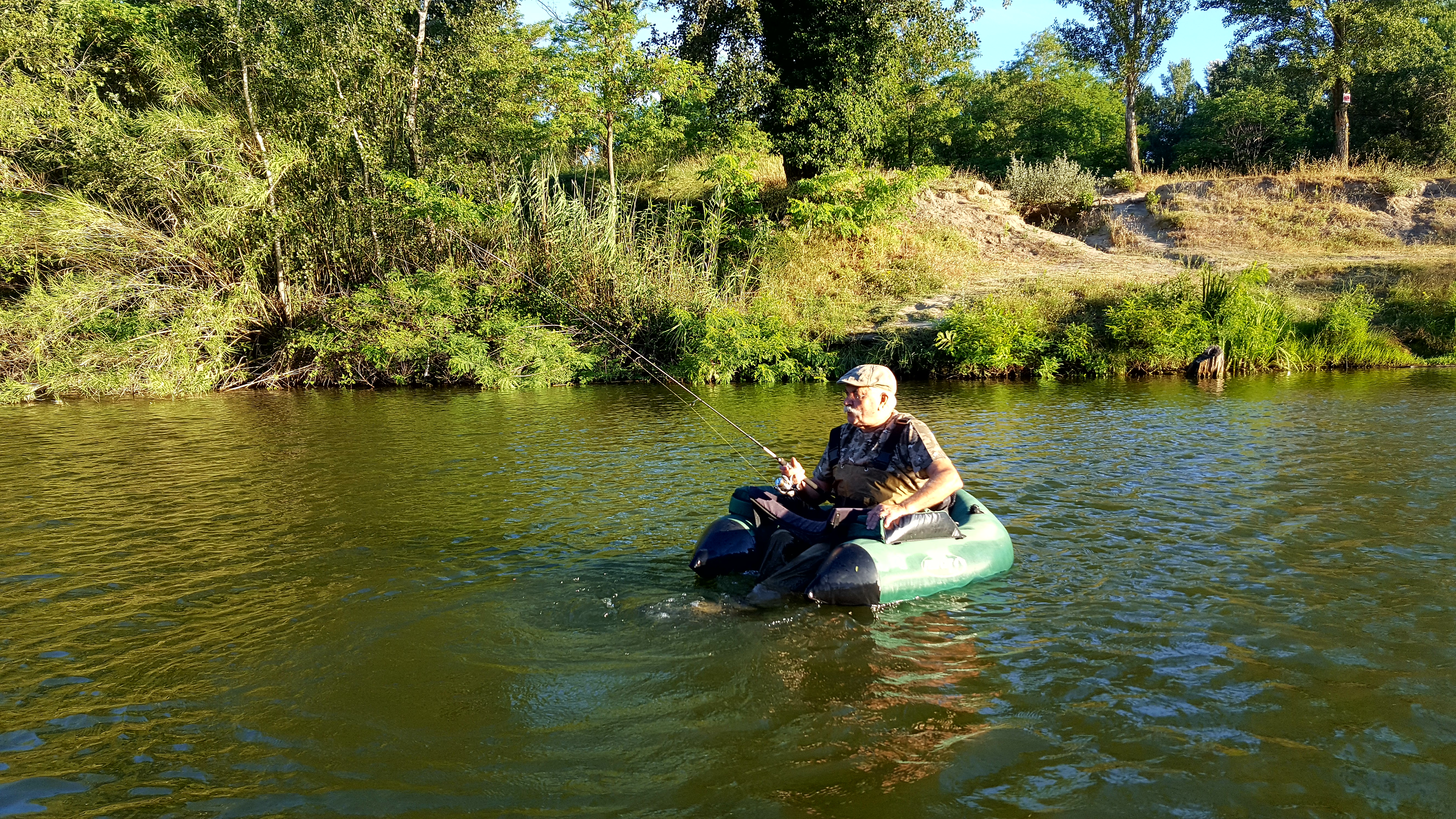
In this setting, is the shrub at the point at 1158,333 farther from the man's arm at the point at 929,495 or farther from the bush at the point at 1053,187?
the man's arm at the point at 929,495

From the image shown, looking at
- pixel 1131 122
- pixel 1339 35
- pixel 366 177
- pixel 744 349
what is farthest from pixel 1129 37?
pixel 366 177

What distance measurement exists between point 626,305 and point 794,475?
12905 mm

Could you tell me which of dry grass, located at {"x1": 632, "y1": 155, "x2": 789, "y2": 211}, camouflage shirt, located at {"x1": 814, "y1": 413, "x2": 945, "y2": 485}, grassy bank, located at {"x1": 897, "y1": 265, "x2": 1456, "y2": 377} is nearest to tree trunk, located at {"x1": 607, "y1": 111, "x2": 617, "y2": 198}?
dry grass, located at {"x1": 632, "y1": 155, "x2": 789, "y2": 211}

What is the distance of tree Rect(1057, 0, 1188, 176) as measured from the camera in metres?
29.0

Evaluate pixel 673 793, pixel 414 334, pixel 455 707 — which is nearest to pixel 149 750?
pixel 455 707

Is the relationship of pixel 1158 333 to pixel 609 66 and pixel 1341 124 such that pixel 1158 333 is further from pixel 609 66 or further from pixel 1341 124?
pixel 1341 124

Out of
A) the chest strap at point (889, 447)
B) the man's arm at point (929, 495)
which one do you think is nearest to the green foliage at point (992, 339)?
the chest strap at point (889, 447)

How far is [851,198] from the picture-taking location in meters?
22.3

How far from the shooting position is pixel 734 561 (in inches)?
228

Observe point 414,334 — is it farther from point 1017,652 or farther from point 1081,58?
point 1081,58

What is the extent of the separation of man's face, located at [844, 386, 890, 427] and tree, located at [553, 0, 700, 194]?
15.3 m

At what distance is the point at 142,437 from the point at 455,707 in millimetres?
9690

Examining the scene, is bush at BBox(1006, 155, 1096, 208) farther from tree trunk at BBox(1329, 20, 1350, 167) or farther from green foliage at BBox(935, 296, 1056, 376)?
green foliage at BBox(935, 296, 1056, 376)

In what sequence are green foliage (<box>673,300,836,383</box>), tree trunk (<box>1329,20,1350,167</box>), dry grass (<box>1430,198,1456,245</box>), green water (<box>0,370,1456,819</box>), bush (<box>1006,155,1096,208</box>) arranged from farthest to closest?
tree trunk (<box>1329,20,1350,167</box>), bush (<box>1006,155,1096,208</box>), dry grass (<box>1430,198,1456,245</box>), green foliage (<box>673,300,836,383</box>), green water (<box>0,370,1456,819</box>)
